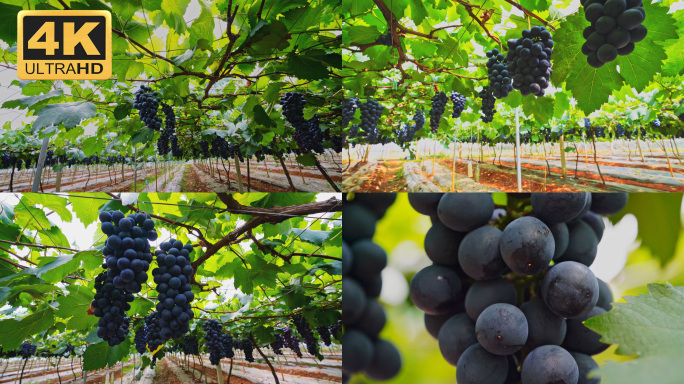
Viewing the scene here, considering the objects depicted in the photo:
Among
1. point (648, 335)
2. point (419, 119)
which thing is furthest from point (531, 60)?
point (648, 335)

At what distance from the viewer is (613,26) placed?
106cm

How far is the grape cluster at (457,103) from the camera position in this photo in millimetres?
1386

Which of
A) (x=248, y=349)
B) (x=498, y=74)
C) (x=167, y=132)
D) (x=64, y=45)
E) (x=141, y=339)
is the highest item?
(x=64, y=45)

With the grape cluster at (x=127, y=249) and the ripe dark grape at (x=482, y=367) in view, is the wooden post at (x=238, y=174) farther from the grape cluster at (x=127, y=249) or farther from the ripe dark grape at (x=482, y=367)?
the ripe dark grape at (x=482, y=367)

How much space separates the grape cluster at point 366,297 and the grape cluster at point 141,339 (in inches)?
36.0

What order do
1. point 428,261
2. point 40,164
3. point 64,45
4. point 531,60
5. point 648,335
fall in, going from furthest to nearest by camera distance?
point 40,164
point 64,45
point 531,60
point 428,261
point 648,335

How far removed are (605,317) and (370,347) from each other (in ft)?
2.13

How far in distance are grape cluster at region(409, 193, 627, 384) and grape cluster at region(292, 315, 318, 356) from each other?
3.33ft

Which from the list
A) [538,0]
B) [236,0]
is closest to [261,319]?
[236,0]

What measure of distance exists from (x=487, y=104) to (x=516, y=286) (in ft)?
2.49

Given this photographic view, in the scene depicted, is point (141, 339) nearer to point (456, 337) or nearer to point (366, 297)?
point (366, 297)

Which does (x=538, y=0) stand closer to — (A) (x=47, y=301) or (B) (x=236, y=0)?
(B) (x=236, y=0)

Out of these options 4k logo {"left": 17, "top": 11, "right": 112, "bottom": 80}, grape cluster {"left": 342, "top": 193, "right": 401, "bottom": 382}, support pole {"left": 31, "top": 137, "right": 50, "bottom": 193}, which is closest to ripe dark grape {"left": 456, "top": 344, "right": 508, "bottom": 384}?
grape cluster {"left": 342, "top": 193, "right": 401, "bottom": 382}

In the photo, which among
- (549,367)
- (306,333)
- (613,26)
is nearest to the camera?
(549,367)
